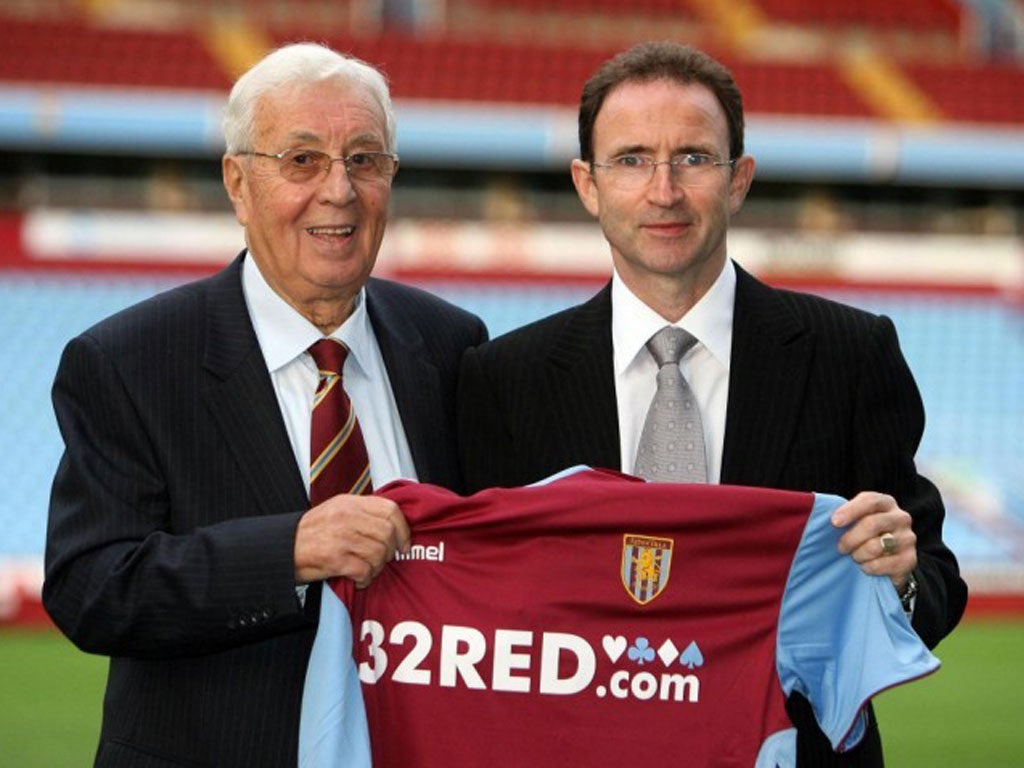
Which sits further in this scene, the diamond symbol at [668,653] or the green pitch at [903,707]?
the green pitch at [903,707]

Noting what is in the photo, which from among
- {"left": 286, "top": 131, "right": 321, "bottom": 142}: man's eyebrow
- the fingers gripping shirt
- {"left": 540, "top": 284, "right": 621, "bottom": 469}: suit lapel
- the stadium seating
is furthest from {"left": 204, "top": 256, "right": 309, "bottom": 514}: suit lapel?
the stadium seating

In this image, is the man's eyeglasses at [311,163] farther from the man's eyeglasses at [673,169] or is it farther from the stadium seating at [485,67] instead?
the stadium seating at [485,67]

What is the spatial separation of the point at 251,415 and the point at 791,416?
33.4 inches

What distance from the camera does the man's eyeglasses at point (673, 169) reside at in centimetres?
257

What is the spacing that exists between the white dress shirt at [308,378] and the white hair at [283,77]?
0.76 feet

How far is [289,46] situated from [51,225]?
32.4 feet

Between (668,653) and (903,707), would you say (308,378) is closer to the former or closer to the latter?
(668,653)

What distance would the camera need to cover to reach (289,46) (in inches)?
105

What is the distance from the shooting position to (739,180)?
2.69 m

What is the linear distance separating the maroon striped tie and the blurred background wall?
770cm

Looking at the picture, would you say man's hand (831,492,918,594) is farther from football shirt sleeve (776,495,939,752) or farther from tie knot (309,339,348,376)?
tie knot (309,339,348,376)

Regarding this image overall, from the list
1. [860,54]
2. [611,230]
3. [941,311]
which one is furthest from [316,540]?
[860,54]

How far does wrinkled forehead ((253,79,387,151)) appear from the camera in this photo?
2.60 m

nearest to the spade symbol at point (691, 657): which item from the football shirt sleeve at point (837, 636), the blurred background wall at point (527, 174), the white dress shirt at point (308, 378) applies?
the football shirt sleeve at point (837, 636)
